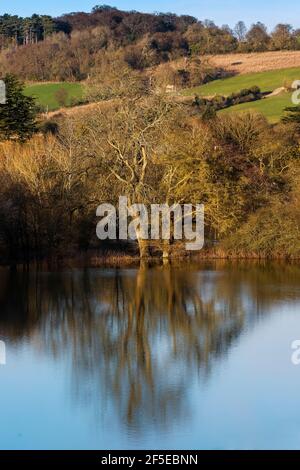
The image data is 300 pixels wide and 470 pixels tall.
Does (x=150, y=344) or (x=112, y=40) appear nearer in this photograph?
(x=150, y=344)

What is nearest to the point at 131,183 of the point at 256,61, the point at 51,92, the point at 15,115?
the point at 15,115

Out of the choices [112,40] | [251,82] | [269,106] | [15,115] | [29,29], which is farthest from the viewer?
[29,29]

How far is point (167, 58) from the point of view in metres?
65.7

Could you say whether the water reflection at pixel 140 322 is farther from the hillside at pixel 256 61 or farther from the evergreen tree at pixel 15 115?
the hillside at pixel 256 61

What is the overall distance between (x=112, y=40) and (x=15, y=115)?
3123 cm

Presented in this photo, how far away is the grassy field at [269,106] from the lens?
165ft

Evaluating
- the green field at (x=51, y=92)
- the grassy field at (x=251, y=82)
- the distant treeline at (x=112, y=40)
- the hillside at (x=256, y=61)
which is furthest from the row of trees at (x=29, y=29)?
the grassy field at (x=251, y=82)

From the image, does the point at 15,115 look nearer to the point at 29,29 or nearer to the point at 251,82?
the point at 251,82

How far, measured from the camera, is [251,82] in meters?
60.5

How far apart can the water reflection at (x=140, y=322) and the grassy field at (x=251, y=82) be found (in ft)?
95.3

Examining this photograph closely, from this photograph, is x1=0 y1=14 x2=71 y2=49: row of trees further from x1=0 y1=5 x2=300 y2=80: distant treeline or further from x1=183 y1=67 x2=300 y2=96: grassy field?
x1=183 y1=67 x2=300 y2=96: grassy field
